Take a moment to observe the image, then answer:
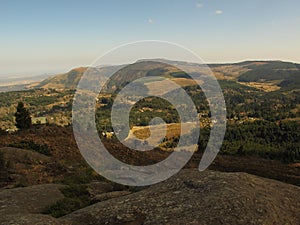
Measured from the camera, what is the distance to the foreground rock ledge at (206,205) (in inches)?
392

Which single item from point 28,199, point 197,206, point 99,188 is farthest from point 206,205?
point 99,188

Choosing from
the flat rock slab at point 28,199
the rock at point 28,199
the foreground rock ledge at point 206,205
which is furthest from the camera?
the flat rock slab at point 28,199

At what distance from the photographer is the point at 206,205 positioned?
1079cm

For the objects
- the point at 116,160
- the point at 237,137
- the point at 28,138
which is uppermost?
the point at 28,138

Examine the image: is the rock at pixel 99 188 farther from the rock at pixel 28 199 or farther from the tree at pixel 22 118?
the tree at pixel 22 118

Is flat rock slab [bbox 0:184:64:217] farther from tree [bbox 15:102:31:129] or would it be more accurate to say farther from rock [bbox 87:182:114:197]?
tree [bbox 15:102:31:129]

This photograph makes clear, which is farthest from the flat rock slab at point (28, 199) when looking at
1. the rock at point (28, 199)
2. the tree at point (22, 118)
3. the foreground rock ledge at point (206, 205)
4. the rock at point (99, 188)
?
the tree at point (22, 118)

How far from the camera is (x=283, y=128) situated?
150 m

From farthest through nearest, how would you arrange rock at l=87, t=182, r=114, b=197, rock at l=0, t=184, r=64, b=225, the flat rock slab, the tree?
the tree
rock at l=87, t=182, r=114, b=197
the flat rock slab
rock at l=0, t=184, r=64, b=225

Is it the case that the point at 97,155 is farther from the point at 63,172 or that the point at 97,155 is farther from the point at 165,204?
the point at 165,204

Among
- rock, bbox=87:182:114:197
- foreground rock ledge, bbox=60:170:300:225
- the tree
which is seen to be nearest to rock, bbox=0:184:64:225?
rock, bbox=87:182:114:197

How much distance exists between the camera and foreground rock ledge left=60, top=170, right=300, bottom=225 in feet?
32.7

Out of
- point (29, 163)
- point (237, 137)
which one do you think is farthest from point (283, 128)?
point (29, 163)

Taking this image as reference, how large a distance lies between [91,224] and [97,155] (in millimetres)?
22064
